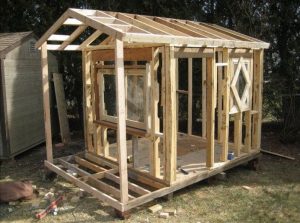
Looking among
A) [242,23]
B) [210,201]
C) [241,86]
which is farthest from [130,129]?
[242,23]

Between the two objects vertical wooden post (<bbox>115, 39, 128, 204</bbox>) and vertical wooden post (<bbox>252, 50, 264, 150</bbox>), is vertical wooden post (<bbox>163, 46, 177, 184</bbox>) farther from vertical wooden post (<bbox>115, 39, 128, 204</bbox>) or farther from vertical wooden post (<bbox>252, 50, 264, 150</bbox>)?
vertical wooden post (<bbox>252, 50, 264, 150</bbox>)

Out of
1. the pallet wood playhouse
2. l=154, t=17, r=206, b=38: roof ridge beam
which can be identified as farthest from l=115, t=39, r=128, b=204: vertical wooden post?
l=154, t=17, r=206, b=38: roof ridge beam

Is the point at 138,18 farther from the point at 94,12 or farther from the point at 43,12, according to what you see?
the point at 43,12

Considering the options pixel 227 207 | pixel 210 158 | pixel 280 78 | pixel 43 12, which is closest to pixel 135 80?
pixel 210 158

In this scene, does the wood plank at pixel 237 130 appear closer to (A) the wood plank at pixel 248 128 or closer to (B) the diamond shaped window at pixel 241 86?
(B) the diamond shaped window at pixel 241 86

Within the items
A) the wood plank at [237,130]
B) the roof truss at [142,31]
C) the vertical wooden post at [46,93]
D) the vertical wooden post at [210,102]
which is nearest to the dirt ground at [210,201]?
the wood plank at [237,130]

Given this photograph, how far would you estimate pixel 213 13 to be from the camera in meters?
9.30

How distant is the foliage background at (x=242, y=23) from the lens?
8.55 m

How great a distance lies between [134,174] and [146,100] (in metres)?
1.30

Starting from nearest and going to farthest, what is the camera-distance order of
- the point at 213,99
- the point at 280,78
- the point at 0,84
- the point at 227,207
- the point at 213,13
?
1. the point at 227,207
2. the point at 213,99
3. the point at 0,84
4. the point at 280,78
5. the point at 213,13

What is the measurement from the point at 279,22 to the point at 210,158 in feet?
15.8

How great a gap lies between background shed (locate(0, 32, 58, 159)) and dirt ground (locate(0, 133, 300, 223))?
0.76m

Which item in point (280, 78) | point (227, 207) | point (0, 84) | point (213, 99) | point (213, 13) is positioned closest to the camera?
point (227, 207)

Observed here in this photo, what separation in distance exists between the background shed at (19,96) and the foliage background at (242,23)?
172 centimetres
